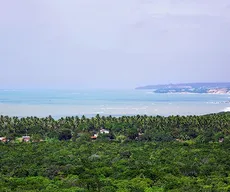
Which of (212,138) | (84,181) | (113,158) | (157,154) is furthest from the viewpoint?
(212,138)

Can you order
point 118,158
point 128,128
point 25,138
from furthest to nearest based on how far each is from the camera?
point 128,128, point 25,138, point 118,158

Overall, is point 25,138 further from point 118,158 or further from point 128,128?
point 118,158

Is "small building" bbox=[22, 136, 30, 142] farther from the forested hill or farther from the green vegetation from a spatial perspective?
the green vegetation

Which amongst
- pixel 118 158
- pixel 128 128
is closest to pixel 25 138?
pixel 128 128

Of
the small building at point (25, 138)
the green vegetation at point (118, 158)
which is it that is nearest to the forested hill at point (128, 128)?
the green vegetation at point (118, 158)

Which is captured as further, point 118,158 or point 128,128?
point 128,128

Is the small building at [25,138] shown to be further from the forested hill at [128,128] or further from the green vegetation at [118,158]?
the green vegetation at [118,158]

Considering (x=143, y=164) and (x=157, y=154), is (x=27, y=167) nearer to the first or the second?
(x=143, y=164)

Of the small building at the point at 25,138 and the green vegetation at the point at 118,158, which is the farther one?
the small building at the point at 25,138

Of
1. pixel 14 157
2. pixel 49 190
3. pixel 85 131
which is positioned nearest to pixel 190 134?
pixel 85 131
